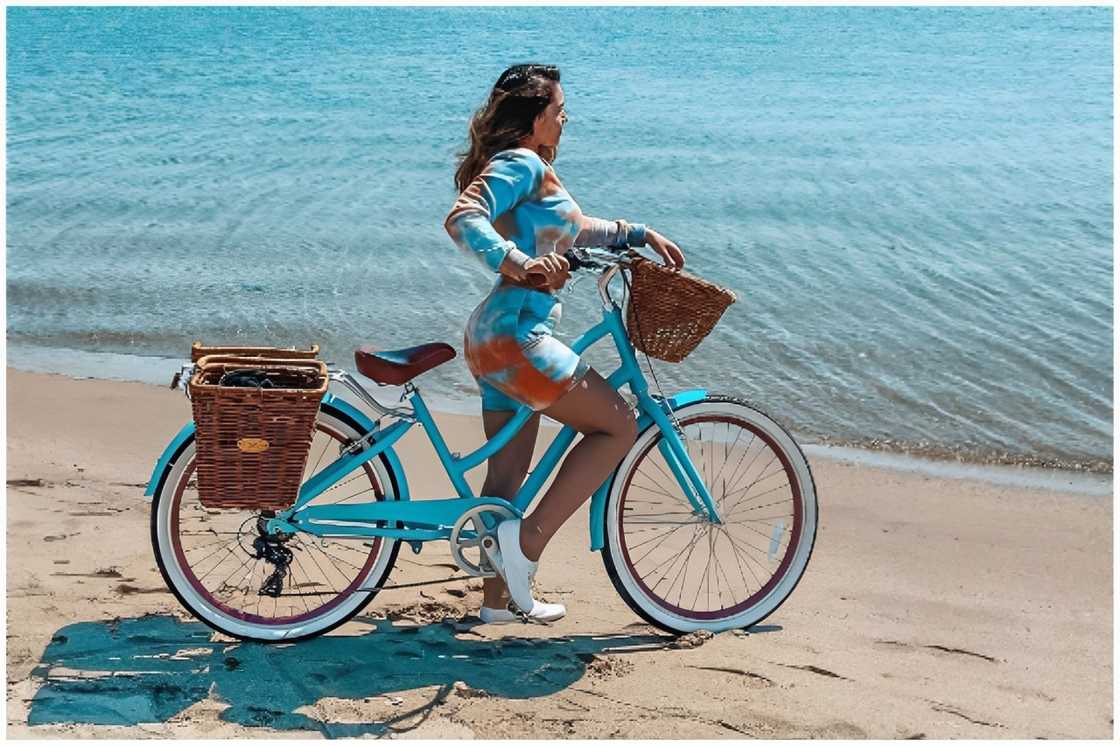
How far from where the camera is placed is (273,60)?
23.3 metres

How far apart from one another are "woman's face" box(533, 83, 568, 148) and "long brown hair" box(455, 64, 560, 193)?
0.01m

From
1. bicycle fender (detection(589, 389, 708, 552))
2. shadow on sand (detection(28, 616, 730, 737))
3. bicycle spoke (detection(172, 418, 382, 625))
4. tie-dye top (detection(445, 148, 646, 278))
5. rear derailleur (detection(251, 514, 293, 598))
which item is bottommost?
shadow on sand (detection(28, 616, 730, 737))

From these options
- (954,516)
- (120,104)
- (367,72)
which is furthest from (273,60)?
(954,516)

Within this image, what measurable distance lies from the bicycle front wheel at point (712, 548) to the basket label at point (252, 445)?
1.13 m

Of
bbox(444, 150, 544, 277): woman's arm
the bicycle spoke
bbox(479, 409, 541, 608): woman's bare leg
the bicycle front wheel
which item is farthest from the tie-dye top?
the bicycle spoke

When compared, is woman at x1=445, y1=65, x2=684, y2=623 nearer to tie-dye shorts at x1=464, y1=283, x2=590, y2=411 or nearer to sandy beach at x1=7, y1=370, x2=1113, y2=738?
tie-dye shorts at x1=464, y1=283, x2=590, y2=411

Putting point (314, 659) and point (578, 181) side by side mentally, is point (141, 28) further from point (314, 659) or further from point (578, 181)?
point (314, 659)

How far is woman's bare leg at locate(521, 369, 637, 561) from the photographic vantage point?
4.45 metres

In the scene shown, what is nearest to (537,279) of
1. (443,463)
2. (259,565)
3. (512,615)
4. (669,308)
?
(669,308)

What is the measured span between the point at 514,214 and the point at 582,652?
1392 mm

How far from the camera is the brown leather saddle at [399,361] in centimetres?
434

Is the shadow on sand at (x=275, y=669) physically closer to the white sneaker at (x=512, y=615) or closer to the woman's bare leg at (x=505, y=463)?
the white sneaker at (x=512, y=615)

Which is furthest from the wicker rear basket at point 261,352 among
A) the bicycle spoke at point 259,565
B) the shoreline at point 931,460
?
the shoreline at point 931,460

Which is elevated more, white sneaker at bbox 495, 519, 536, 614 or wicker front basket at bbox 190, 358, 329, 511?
wicker front basket at bbox 190, 358, 329, 511
